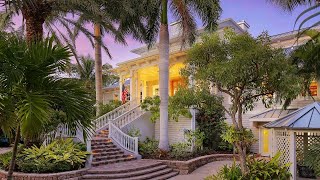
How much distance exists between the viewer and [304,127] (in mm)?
10133

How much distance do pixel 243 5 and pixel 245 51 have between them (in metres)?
9.41

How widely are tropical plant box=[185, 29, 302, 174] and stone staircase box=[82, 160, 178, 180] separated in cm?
396

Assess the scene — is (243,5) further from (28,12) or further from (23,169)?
(23,169)

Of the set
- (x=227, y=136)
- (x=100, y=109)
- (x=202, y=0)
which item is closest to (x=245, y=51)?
(x=227, y=136)

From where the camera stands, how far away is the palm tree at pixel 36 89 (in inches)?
182

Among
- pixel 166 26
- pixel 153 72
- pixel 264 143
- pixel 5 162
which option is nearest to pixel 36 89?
pixel 5 162

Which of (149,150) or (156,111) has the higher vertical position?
(156,111)

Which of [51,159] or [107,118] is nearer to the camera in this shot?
[51,159]

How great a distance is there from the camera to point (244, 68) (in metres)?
9.44

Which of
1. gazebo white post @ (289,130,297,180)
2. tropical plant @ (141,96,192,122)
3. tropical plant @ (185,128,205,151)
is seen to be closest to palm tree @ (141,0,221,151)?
tropical plant @ (141,96,192,122)

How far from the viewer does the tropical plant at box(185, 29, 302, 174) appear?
9.29 m

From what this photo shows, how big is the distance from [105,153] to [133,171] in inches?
107

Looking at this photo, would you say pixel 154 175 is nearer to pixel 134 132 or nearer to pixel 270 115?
pixel 134 132

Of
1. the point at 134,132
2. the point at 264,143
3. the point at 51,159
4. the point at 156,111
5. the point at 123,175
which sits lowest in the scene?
the point at 123,175
